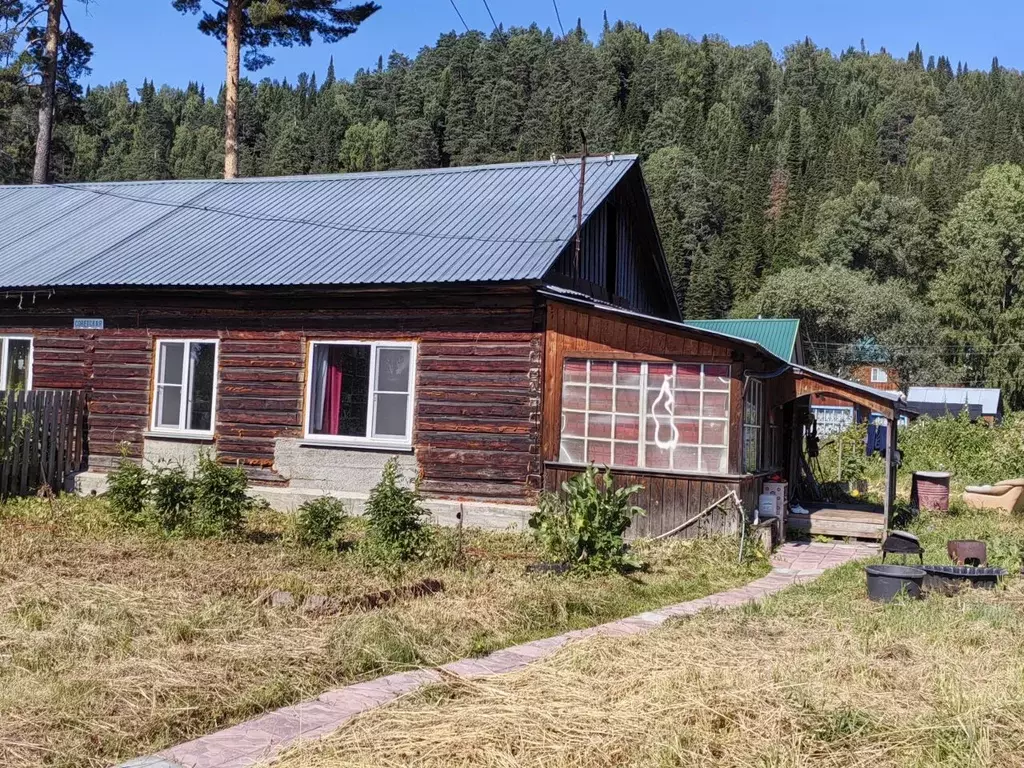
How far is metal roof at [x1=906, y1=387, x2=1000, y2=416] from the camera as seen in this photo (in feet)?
178

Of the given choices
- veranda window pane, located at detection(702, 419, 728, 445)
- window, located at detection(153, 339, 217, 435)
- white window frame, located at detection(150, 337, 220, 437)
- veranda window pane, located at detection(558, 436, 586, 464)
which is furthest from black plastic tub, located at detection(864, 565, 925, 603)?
window, located at detection(153, 339, 217, 435)

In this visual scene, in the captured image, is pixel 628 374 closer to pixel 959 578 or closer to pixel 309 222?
pixel 959 578

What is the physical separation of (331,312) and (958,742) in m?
11.7

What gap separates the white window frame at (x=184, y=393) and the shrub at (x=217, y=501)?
158 inches

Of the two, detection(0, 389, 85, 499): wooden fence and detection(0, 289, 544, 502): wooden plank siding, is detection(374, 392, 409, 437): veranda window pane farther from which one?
detection(0, 389, 85, 499): wooden fence

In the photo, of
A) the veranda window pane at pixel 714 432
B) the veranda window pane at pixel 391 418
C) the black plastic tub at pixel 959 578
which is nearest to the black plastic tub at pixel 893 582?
the black plastic tub at pixel 959 578

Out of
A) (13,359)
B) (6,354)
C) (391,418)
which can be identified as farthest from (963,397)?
(6,354)

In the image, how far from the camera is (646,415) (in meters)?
13.3

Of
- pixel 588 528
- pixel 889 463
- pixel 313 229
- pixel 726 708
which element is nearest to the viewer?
pixel 726 708

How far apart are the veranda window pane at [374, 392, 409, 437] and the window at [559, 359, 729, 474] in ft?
8.66

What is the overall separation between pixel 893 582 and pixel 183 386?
36.3 ft

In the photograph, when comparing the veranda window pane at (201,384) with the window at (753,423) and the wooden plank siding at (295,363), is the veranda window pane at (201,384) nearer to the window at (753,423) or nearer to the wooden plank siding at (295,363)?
the wooden plank siding at (295,363)

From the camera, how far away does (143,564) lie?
9.93 meters

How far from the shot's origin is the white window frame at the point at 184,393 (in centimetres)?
1580
